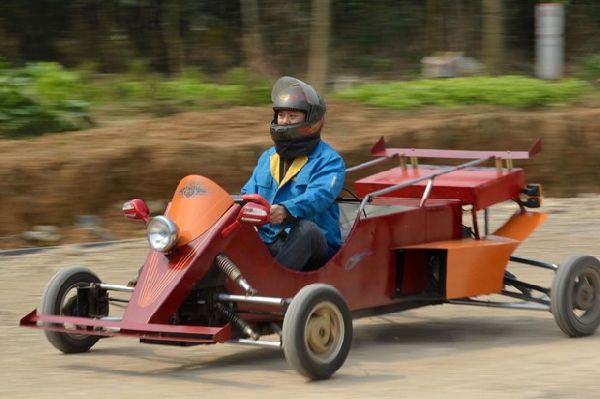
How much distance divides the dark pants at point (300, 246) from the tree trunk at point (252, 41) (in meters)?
12.0

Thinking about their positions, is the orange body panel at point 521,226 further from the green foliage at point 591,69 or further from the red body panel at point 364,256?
the green foliage at point 591,69

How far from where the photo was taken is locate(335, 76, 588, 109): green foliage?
17.9 meters

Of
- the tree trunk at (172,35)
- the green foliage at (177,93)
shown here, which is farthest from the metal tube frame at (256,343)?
the tree trunk at (172,35)

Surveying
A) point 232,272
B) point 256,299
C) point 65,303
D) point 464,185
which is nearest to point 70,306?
point 65,303

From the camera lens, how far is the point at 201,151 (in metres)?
14.9

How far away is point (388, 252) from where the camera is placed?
27.6 ft

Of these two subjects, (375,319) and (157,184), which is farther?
(157,184)

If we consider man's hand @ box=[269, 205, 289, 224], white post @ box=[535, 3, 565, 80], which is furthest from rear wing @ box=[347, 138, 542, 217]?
white post @ box=[535, 3, 565, 80]

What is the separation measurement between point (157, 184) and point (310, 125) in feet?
21.6

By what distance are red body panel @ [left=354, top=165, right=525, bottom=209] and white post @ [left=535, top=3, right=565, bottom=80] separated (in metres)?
11.4

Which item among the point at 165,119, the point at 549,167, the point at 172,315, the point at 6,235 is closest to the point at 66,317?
the point at 172,315

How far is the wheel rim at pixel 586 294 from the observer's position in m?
8.68

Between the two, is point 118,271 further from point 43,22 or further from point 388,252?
point 43,22

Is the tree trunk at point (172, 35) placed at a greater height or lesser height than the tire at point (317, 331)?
greater
